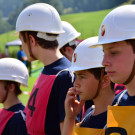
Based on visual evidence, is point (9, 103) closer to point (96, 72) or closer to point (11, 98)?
point (11, 98)

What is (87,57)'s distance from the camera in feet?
11.5

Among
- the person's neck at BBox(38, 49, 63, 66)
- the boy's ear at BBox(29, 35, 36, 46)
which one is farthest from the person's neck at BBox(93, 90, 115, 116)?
the boy's ear at BBox(29, 35, 36, 46)

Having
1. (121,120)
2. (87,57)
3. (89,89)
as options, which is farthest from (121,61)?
(87,57)

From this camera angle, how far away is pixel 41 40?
4.17 m

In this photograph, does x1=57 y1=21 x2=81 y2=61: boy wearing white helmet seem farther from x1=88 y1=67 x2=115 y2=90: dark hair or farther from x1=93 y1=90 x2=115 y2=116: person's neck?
x1=93 y1=90 x2=115 y2=116: person's neck

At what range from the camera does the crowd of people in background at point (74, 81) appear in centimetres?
262

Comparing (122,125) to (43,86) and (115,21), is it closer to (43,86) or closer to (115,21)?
(115,21)

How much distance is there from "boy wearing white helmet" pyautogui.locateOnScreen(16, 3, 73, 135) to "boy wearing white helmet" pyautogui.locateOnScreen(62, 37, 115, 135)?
1.00 feet

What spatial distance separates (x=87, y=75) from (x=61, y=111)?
0.59m

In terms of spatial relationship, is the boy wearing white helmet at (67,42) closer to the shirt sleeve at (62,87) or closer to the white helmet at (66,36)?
the white helmet at (66,36)

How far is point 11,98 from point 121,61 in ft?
9.23

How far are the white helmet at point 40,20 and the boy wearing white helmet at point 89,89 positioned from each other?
84 centimetres

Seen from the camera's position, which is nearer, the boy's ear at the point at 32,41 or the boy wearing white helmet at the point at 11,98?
the boy's ear at the point at 32,41

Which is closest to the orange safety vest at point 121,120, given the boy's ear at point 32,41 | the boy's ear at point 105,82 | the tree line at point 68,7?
the boy's ear at point 105,82
